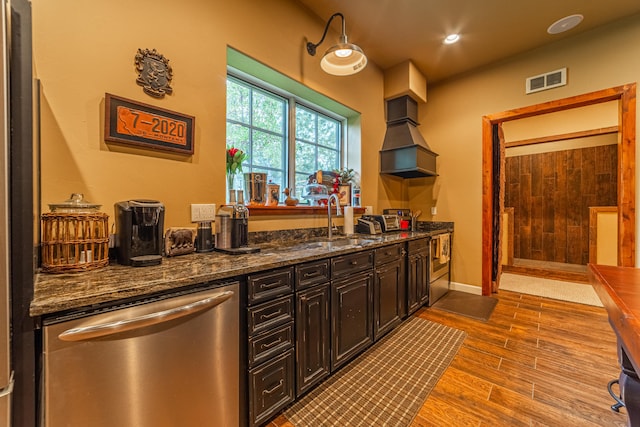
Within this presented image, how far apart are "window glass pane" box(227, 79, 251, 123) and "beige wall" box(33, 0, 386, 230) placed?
0.35m

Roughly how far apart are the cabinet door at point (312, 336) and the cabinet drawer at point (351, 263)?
134 millimetres

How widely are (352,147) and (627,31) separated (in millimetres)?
2803

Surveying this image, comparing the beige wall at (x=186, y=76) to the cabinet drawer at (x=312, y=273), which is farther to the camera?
the cabinet drawer at (x=312, y=273)

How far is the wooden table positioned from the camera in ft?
2.29

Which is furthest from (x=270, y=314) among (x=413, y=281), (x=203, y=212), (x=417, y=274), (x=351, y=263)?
(x=417, y=274)

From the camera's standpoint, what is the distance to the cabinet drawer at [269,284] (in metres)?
1.27

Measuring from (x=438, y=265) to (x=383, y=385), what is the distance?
198 cm

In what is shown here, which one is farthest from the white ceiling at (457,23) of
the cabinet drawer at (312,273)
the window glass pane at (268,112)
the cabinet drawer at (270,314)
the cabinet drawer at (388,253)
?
the cabinet drawer at (270,314)

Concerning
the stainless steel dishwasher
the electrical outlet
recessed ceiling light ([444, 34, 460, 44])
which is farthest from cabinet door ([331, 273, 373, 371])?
recessed ceiling light ([444, 34, 460, 44])

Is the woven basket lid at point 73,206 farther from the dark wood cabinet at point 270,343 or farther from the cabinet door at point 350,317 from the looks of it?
the cabinet door at point 350,317

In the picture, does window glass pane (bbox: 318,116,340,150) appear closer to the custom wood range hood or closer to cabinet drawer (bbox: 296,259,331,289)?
the custom wood range hood

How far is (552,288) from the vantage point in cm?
372

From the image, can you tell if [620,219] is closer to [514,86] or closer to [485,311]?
[485,311]

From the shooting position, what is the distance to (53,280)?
3.25 ft
